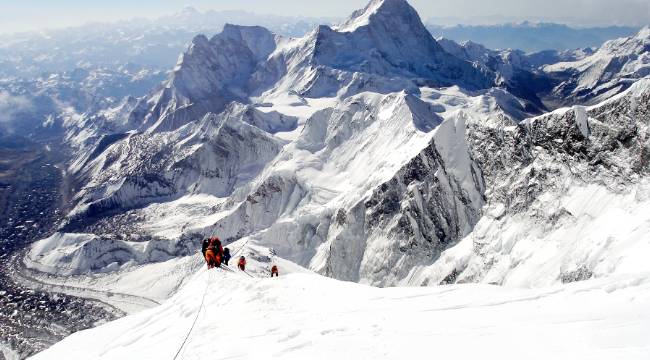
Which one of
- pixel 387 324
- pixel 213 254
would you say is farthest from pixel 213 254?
pixel 387 324

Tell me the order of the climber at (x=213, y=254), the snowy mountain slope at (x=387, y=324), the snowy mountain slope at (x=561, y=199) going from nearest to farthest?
the snowy mountain slope at (x=387, y=324) < the climber at (x=213, y=254) < the snowy mountain slope at (x=561, y=199)

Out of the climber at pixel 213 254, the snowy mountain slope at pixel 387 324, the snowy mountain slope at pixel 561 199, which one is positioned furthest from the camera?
the snowy mountain slope at pixel 561 199

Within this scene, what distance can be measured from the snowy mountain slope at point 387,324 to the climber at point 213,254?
31.6ft

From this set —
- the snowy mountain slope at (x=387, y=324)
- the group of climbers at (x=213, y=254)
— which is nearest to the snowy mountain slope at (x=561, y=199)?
the snowy mountain slope at (x=387, y=324)

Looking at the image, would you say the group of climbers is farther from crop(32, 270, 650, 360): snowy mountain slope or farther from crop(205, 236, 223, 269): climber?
crop(32, 270, 650, 360): snowy mountain slope

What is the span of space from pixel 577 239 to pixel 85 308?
506 feet

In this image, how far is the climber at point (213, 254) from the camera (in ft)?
159

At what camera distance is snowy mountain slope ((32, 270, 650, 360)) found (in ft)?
67.1

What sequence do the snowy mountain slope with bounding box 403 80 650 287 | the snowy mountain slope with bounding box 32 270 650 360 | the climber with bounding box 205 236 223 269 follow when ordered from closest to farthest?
1. the snowy mountain slope with bounding box 32 270 650 360
2. the climber with bounding box 205 236 223 269
3. the snowy mountain slope with bounding box 403 80 650 287

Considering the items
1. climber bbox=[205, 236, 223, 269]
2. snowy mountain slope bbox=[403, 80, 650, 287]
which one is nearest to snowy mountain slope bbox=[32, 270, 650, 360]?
climber bbox=[205, 236, 223, 269]

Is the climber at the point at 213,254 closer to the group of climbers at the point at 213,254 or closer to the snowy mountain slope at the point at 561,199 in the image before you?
the group of climbers at the point at 213,254

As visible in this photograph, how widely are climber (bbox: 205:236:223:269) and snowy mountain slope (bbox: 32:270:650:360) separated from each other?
9.63m

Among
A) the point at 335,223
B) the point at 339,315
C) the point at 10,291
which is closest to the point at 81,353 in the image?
the point at 339,315

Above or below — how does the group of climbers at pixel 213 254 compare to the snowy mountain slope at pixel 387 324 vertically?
below
